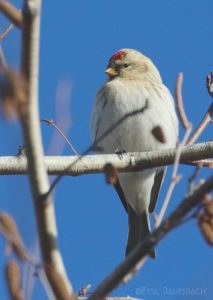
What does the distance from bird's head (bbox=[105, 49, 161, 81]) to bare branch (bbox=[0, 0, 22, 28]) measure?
4.29m

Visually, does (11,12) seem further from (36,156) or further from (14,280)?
(14,280)

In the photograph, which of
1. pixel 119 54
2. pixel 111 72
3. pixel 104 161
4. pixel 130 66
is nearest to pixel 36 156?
pixel 104 161

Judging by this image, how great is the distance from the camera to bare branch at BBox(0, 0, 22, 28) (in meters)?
1.17

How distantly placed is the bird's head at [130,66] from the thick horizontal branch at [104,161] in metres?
2.18

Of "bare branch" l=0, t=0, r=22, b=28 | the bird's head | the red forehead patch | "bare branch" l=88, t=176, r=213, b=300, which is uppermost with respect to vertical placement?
"bare branch" l=0, t=0, r=22, b=28

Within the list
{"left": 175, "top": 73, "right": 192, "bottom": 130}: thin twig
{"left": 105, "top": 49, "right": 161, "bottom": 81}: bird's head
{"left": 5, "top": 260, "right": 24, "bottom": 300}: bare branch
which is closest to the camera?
{"left": 5, "top": 260, "right": 24, "bottom": 300}: bare branch

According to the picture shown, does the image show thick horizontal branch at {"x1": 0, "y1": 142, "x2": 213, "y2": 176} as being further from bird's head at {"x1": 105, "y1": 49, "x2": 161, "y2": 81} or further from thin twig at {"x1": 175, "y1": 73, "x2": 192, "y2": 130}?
bird's head at {"x1": 105, "y1": 49, "x2": 161, "y2": 81}

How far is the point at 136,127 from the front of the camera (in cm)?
495

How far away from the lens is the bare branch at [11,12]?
3.84 feet

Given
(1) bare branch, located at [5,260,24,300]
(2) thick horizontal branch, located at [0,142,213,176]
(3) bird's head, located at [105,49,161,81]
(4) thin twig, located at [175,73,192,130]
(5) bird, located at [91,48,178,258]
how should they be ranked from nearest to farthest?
(1) bare branch, located at [5,260,24,300]
(4) thin twig, located at [175,73,192,130]
(2) thick horizontal branch, located at [0,142,213,176]
(5) bird, located at [91,48,178,258]
(3) bird's head, located at [105,49,161,81]

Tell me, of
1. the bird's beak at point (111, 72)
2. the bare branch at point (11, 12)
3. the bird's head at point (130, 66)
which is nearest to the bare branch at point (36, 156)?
the bare branch at point (11, 12)

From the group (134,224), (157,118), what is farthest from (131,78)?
(134,224)

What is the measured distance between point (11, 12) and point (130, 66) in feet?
15.3

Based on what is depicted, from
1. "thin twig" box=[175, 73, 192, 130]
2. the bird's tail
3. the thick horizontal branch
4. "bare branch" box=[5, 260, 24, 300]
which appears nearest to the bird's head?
the bird's tail
